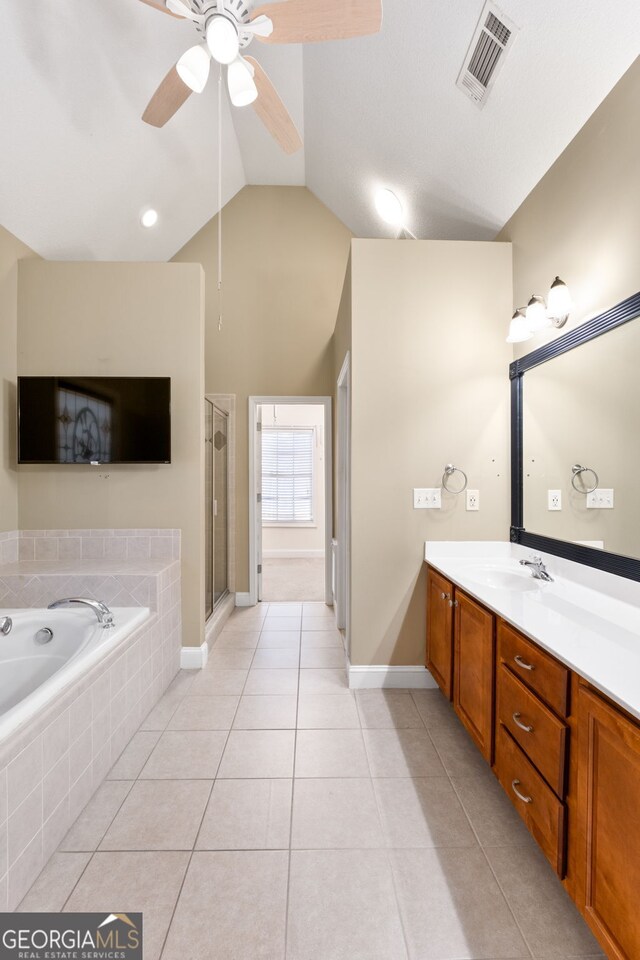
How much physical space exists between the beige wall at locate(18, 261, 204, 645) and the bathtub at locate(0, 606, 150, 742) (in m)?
0.77

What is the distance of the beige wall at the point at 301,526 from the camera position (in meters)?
6.86

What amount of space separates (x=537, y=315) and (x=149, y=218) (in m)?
2.99

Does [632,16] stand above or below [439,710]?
above

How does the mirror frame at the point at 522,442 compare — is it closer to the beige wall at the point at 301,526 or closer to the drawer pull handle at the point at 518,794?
the drawer pull handle at the point at 518,794

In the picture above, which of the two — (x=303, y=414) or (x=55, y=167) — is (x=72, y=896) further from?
(x=303, y=414)

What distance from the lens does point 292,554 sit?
22.5 ft

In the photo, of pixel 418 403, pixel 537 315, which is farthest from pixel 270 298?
pixel 537 315

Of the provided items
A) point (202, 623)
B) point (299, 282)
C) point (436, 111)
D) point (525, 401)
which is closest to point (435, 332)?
→ point (525, 401)

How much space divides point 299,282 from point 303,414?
9.06 feet

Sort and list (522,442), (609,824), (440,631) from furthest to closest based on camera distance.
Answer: (522,442) → (440,631) → (609,824)

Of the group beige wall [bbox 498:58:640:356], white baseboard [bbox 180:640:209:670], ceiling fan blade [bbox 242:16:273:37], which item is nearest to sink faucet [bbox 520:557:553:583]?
beige wall [bbox 498:58:640:356]

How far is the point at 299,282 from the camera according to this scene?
427 cm

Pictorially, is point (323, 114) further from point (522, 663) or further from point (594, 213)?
point (522, 663)

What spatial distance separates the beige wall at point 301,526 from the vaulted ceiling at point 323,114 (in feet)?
11.3
